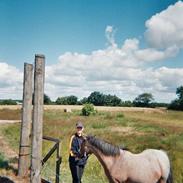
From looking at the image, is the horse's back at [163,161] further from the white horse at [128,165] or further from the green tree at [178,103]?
the green tree at [178,103]

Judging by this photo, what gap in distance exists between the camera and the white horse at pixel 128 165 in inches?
275

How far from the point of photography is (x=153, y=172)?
702cm

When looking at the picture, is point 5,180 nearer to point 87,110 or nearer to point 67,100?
point 87,110

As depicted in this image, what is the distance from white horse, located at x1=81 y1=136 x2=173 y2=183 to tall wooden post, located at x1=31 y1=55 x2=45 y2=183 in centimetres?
164

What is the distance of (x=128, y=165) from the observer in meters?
7.00

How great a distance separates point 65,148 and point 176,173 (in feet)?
16.7

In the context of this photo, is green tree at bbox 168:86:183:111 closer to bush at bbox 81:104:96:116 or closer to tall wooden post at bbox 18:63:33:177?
bush at bbox 81:104:96:116

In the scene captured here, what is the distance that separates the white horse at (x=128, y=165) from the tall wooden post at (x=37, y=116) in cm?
164

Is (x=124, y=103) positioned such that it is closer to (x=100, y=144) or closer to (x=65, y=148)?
(x=65, y=148)

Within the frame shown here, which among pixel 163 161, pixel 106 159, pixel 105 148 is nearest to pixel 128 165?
pixel 106 159

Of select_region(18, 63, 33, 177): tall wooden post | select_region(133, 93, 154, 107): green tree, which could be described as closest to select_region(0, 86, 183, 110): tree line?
select_region(133, 93, 154, 107): green tree

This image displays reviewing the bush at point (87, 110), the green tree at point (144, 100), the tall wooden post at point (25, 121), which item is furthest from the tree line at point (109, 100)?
the tall wooden post at point (25, 121)

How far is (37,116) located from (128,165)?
8.16 ft

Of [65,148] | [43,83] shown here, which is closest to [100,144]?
[43,83]
